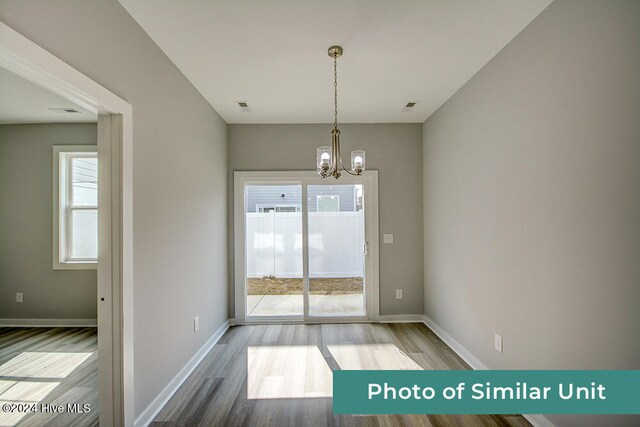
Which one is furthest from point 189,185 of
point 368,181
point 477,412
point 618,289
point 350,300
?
point 618,289

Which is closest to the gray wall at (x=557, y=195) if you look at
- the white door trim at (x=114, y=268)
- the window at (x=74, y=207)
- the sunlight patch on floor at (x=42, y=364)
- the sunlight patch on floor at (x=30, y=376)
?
the white door trim at (x=114, y=268)

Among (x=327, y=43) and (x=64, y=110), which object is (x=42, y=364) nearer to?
(x=64, y=110)

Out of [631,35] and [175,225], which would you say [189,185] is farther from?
[631,35]

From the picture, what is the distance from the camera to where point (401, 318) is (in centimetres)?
400

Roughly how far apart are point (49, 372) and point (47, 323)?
164 centimetres

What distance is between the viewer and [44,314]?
388 cm

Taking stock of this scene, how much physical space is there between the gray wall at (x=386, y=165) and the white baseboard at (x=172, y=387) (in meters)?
0.90

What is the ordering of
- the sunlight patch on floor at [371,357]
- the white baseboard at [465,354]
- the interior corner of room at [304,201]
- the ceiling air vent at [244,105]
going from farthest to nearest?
the ceiling air vent at [244,105] < the sunlight patch on floor at [371,357] < the white baseboard at [465,354] < the interior corner of room at [304,201]

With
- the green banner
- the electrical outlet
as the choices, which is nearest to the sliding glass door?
the green banner

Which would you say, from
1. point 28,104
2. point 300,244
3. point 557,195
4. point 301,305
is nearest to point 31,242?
point 28,104

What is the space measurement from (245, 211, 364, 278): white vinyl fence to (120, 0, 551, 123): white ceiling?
1527mm

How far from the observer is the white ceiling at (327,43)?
6.02ft

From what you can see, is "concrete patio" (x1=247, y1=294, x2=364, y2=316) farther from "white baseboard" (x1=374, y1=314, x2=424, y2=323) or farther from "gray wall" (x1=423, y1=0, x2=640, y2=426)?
"gray wall" (x1=423, y1=0, x2=640, y2=426)

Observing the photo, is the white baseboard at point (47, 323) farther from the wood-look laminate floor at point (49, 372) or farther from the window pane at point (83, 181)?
the window pane at point (83, 181)
